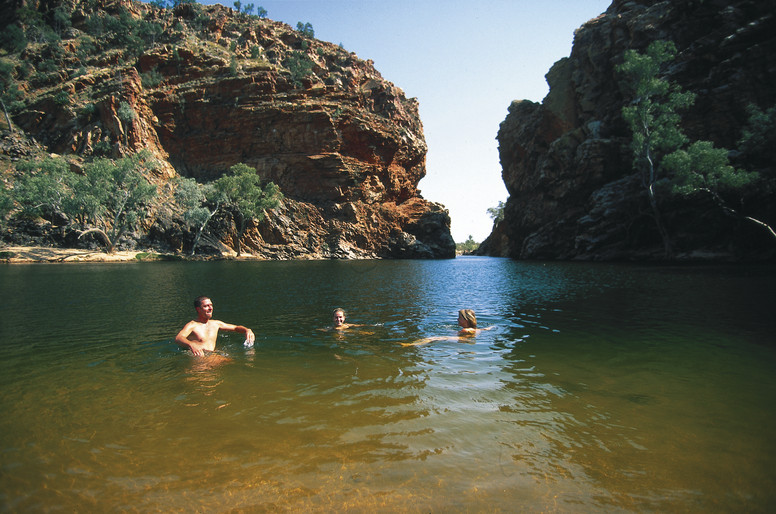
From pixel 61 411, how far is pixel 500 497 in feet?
19.5

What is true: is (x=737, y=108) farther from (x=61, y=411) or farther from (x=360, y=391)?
(x=61, y=411)

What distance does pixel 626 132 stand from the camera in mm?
54562

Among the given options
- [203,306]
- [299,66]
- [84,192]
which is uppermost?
[299,66]

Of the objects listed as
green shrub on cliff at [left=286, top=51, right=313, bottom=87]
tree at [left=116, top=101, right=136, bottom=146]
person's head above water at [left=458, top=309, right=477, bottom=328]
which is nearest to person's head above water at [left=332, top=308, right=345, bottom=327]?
person's head above water at [left=458, top=309, right=477, bottom=328]

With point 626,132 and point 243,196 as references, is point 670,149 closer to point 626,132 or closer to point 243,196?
point 626,132

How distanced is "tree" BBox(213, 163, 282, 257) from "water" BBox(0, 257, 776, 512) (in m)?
57.2

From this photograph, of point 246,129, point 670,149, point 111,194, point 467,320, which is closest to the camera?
point 467,320

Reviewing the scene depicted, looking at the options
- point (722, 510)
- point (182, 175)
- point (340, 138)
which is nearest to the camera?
point (722, 510)

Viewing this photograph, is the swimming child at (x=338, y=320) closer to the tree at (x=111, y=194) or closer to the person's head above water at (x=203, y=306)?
the person's head above water at (x=203, y=306)

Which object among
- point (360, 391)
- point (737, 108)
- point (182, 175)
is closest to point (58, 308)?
point (360, 391)

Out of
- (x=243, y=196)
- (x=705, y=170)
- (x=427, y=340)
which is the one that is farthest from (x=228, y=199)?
(x=705, y=170)

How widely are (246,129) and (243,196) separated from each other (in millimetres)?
19318

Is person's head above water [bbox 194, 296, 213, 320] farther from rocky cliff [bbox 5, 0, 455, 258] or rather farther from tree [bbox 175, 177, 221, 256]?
rocky cliff [bbox 5, 0, 455, 258]

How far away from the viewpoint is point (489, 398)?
595 cm
